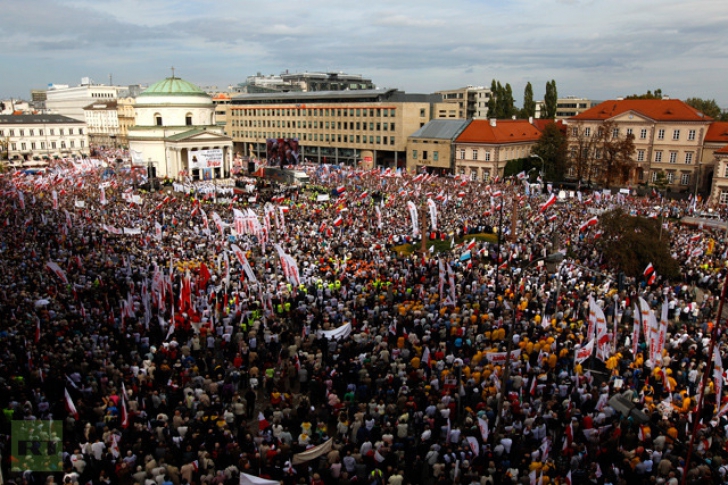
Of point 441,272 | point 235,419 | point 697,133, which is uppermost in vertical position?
point 697,133

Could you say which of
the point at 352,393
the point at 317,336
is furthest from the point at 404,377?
the point at 317,336

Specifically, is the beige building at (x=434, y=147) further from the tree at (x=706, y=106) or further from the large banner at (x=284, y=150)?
the tree at (x=706, y=106)

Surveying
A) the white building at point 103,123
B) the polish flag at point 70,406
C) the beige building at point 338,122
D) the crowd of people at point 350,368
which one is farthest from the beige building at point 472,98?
the polish flag at point 70,406

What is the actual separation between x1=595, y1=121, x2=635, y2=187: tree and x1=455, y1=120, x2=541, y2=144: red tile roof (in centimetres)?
1053

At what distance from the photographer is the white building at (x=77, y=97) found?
152m

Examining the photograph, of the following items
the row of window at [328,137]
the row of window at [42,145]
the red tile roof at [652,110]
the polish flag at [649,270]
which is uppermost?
the red tile roof at [652,110]


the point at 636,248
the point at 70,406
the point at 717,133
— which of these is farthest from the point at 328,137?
the point at 70,406

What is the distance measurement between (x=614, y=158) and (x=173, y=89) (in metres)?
50.9

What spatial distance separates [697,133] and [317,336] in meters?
54.5

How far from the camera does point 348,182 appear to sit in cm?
5578

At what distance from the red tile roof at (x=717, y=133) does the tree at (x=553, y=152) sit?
535 inches

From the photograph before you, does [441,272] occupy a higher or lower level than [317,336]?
higher

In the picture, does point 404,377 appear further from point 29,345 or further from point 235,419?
point 29,345

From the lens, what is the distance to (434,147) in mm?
72000
